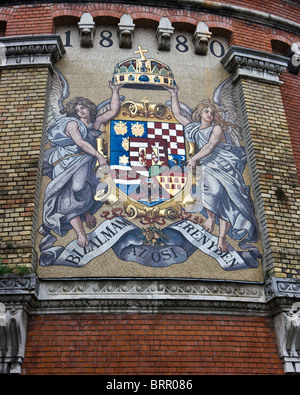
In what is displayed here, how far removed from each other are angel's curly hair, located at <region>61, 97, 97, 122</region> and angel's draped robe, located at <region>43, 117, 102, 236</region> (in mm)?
133

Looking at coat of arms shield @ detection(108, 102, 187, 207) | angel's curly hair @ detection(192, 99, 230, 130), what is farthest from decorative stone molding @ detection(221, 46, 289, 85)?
coat of arms shield @ detection(108, 102, 187, 207)

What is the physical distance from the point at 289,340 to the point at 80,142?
15.6 ft

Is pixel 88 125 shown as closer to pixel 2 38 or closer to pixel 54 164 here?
pixel 54 164

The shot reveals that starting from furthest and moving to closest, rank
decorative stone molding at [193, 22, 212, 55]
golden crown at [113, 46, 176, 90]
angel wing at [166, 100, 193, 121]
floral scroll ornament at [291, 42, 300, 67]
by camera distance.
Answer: floral scroll ornament at [291, 42, 300, 67]
decorative stone molding at [193, 22, 212, 55]
golden crown at [113, 46, 176, 90]
angel wing at [166, 100, 193, 121]

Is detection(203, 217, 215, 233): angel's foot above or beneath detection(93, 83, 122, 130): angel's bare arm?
beneath

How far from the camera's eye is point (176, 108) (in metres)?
8.45

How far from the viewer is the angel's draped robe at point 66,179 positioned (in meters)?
7.32

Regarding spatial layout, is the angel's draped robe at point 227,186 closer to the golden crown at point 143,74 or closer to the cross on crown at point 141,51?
the golden crown at point 143,74

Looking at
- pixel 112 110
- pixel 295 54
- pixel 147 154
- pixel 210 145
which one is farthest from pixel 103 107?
pixel 295 54

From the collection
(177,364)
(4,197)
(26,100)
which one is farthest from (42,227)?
(177,364)

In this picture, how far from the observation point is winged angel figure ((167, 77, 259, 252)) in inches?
300

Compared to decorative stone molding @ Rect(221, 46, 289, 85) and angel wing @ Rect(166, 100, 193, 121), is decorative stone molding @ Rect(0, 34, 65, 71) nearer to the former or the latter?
angel wing @ Rect(166, 100, 193, 121)

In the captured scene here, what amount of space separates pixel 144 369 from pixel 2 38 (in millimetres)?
6378

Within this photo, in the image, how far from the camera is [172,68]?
890cm
